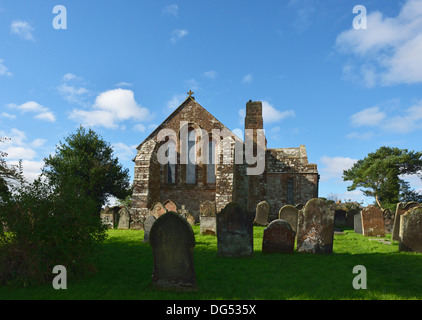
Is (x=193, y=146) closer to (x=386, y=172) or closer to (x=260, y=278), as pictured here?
(x=260, y=278)

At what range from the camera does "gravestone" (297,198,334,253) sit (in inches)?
329

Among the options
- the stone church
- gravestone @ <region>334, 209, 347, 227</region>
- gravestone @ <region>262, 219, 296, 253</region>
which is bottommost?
gravestone @ <region>334, 209, 347, 227</region>

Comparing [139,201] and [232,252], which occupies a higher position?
[139,201]

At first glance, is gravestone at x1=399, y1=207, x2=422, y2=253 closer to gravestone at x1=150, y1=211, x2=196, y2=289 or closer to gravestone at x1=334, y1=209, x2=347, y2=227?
gravestone at x1=150, y1=211, x2=196, y2=289

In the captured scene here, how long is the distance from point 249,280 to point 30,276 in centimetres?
443

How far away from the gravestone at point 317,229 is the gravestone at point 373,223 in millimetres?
5232

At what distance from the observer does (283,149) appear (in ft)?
72.9

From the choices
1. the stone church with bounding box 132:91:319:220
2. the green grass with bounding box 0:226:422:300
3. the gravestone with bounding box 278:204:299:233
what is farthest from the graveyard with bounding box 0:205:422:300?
the stone church with bounding box 132:91:319:220

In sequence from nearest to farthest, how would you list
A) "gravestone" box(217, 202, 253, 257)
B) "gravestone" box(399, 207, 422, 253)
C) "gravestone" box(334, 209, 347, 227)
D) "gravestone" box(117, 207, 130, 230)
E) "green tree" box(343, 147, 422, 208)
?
1. "gravestone" box(217, 202, 253, 257)
2. "gravestone" box(399, 207, 422, 253)
3. "gravestone" box(117, 207, 130, 230)
4. "gravestone" box(334, 209, 347, 227)
5. "green tree" box(343, 147, 422, 208)

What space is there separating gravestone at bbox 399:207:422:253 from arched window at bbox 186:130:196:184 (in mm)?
12495

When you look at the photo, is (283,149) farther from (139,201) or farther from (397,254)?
(397,254)

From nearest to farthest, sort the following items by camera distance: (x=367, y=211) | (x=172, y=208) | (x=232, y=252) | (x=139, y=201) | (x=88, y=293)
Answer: (x=88, y=293) < (x=232, y=252) < (x=367, y=211) < (x=172, y=208) < (x=139, y=201)
